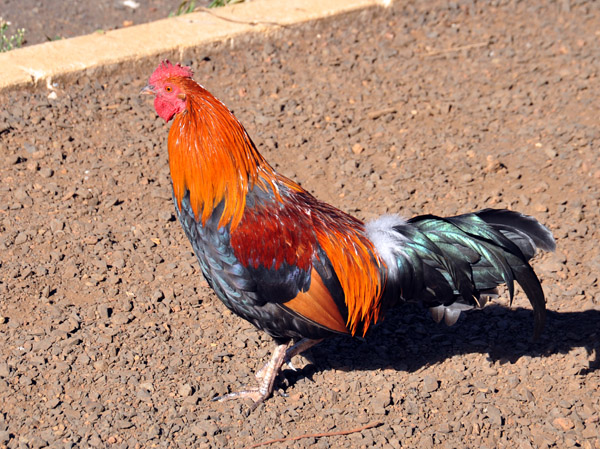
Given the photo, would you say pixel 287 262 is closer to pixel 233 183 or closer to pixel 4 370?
pixel 233 183

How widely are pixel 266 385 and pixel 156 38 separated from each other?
357cm

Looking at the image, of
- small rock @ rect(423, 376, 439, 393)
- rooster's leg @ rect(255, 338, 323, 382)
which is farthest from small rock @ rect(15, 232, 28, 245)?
small rock @ rect(423, 376, 439, 393)

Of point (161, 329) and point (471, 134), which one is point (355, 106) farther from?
point (161, 329)

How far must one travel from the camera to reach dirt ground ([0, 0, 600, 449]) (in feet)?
12.8

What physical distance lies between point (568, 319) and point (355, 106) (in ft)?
8.67

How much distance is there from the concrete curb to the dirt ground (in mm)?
126

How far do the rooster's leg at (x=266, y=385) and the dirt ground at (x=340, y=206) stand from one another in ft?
0.18

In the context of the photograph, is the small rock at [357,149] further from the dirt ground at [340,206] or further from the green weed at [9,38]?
the green weed at [9,38]

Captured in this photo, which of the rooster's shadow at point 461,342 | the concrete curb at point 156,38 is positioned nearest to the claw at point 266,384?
the rooster's shadow at point 461,342

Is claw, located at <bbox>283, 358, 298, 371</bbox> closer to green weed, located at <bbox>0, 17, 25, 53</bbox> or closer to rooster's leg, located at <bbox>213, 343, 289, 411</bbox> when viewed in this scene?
rooster's leg, located at <bbox>213, 343, 289, 411</bbox>

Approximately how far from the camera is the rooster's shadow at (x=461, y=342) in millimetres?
4301

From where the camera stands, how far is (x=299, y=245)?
3.67 meters

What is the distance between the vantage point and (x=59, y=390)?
390cm

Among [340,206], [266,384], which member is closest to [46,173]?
[340,206]
